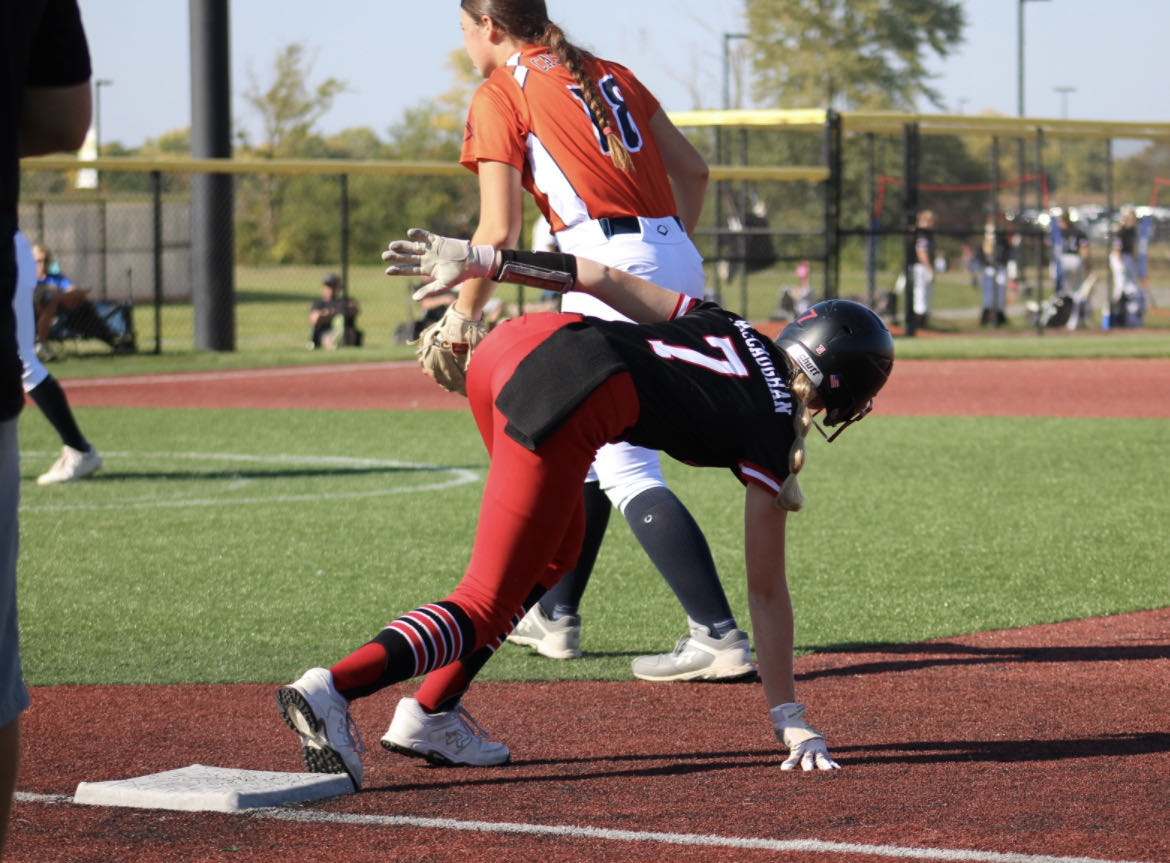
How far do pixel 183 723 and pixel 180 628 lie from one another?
1494 millimetres

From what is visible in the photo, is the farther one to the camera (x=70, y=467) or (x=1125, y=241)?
(x=1125, y=241)

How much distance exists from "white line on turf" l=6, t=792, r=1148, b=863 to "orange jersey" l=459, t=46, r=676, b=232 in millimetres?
2066

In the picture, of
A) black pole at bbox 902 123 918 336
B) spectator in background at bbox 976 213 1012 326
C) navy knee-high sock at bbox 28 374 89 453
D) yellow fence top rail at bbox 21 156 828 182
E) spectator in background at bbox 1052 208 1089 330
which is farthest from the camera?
spectator in background at bbox 1052 208 1089 330

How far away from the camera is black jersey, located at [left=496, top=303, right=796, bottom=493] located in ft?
12.5

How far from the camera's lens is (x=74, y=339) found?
808 inches

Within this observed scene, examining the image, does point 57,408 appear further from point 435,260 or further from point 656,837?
point 656,837

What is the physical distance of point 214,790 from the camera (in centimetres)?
387

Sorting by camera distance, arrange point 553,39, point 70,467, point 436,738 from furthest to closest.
A: point 70,467 → point 553,39 → point 436,738

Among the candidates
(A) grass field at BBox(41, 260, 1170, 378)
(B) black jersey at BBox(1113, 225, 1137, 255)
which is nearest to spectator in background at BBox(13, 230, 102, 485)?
(A) grass field at BBox(41, 260, 1170, 378)

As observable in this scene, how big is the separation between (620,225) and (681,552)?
104 cm

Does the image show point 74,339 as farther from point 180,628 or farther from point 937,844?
point 937,844

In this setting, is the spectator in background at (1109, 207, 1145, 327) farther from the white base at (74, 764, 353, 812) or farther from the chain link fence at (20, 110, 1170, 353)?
the white base at (74, 764, 353, 812)

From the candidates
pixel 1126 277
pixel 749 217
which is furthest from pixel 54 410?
pixel 1126 277

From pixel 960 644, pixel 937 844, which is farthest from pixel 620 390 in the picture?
pixel 960 644
